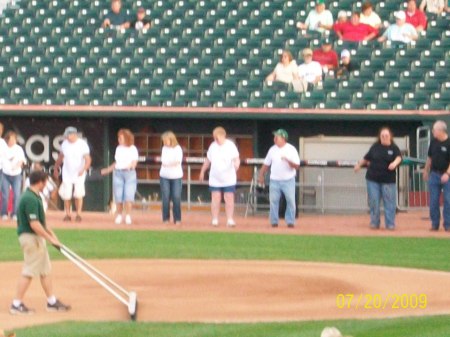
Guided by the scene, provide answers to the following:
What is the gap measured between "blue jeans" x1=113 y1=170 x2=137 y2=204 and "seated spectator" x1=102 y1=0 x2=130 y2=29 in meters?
7.42

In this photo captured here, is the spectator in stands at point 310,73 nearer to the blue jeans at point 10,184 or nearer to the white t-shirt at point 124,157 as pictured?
the white t-shirt at point 124,157

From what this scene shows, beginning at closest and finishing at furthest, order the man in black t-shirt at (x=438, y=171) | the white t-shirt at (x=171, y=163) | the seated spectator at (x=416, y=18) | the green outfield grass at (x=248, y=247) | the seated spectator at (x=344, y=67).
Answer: the green outfield grass at (x=248, y=247), the man in black t-shirt at (x=438, y=171), the white t-shirt at (x=171, y=163), the seated spectator at (x=344, y=67), the seated spectator at (x=416, y=18)

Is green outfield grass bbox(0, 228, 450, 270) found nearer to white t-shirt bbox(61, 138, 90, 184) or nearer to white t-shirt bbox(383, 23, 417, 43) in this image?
white t-shirt bbox(61, 138, 90, 184)

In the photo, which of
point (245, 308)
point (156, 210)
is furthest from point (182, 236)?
point (245, 308)

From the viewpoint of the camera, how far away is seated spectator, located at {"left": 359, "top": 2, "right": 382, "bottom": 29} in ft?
91.9

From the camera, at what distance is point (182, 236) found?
2045 cm

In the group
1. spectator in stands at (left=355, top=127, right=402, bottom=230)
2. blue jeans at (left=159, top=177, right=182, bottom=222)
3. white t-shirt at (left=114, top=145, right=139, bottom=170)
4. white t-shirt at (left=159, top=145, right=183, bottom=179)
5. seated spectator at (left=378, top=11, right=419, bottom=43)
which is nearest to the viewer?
spectator in stands at (left=355, top=127, right=402, bottom=230)

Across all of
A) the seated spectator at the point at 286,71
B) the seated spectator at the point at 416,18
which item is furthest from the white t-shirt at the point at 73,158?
the seated spectator at the point at 416,18

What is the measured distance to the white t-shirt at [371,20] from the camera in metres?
28.1

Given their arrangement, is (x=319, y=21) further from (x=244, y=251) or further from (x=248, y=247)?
(x=244, y=251)

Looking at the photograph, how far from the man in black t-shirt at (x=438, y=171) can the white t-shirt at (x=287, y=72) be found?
19.8 feet

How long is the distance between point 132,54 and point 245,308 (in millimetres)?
15706

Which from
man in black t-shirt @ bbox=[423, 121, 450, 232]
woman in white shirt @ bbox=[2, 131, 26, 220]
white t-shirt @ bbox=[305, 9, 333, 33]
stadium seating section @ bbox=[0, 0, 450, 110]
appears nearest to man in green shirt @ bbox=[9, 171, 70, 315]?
man in black t-shirt @ bbox=[423, 121, 450, 232]

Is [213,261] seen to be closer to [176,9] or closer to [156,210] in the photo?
[156,210]
